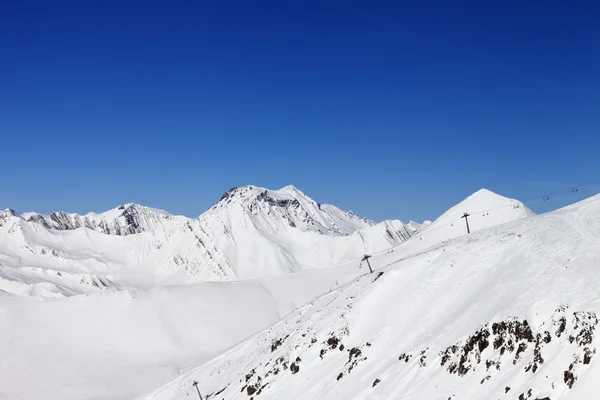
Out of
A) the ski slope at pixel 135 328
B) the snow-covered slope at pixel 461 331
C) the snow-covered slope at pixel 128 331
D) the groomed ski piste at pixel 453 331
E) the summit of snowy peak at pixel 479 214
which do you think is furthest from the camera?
the summit of snowy peak at pixel 479 214

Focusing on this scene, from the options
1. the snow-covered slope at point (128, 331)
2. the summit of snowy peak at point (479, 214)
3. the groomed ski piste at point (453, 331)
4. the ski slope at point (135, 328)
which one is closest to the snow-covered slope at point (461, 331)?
the groomed ski piste at point (453, 331)

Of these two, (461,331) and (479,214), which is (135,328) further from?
(461,331)

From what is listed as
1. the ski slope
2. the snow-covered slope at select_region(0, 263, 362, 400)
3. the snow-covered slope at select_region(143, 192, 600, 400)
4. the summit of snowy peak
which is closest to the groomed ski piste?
the snow-covered slope at select_region(143, 192, 600, 400)

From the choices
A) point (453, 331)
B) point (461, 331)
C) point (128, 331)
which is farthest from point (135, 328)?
point (461, 331)

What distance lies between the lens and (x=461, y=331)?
102 ft

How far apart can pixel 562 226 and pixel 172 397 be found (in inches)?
1727

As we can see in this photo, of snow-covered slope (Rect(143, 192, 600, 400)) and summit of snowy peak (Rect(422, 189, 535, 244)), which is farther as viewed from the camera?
summit of snowy peak (Rect(422, 189, 535, 244))

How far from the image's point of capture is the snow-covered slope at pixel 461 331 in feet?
79.2

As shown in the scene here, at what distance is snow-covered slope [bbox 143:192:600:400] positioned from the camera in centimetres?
2414

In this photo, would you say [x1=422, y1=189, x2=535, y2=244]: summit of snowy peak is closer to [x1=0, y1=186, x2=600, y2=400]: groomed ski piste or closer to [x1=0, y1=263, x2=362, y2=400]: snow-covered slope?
[x1=0, y1=263, x2=362, y2=400]: snow-covered slope

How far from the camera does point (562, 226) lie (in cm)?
4231

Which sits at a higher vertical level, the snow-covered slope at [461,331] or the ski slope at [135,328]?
the ski slope at [135,328]

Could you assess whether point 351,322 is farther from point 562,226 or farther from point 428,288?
point 562,226

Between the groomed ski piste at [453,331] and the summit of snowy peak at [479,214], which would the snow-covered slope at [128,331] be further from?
the summit of snowy peak at [479,214]
